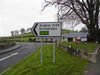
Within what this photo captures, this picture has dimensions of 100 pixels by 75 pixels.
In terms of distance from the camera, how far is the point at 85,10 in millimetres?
37844

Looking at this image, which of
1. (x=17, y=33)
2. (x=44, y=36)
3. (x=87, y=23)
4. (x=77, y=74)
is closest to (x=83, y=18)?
(x=87, y=23)

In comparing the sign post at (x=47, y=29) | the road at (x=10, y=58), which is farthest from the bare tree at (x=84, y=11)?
the sign post at (x=47, y=29)

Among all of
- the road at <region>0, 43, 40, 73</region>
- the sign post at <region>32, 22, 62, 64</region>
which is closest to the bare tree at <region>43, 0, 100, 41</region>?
A: the road at <region>0, 43, 40, 73</region>

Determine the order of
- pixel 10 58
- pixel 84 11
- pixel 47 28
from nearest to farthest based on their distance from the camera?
pixel 47 28 → pixel 10 58 → pixel 84 11

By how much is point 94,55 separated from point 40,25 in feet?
16.9

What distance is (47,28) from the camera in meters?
16.0

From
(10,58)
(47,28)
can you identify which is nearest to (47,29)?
(47,28)

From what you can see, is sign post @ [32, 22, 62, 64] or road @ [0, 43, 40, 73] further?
road @ [0, 43, 40, 73]

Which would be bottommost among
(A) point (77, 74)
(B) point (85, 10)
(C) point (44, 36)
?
(A) point (77, 74)

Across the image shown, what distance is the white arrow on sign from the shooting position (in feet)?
52.1

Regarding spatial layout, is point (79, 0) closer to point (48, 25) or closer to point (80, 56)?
point (80, 56)

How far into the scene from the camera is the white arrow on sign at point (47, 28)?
15.9 metres

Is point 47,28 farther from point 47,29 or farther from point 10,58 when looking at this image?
point 10,58

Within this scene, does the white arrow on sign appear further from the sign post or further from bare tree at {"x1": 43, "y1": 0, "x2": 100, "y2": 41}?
bare tree at {"x1": 43, "y1": 0, "x2": 100, "y2": 41}
